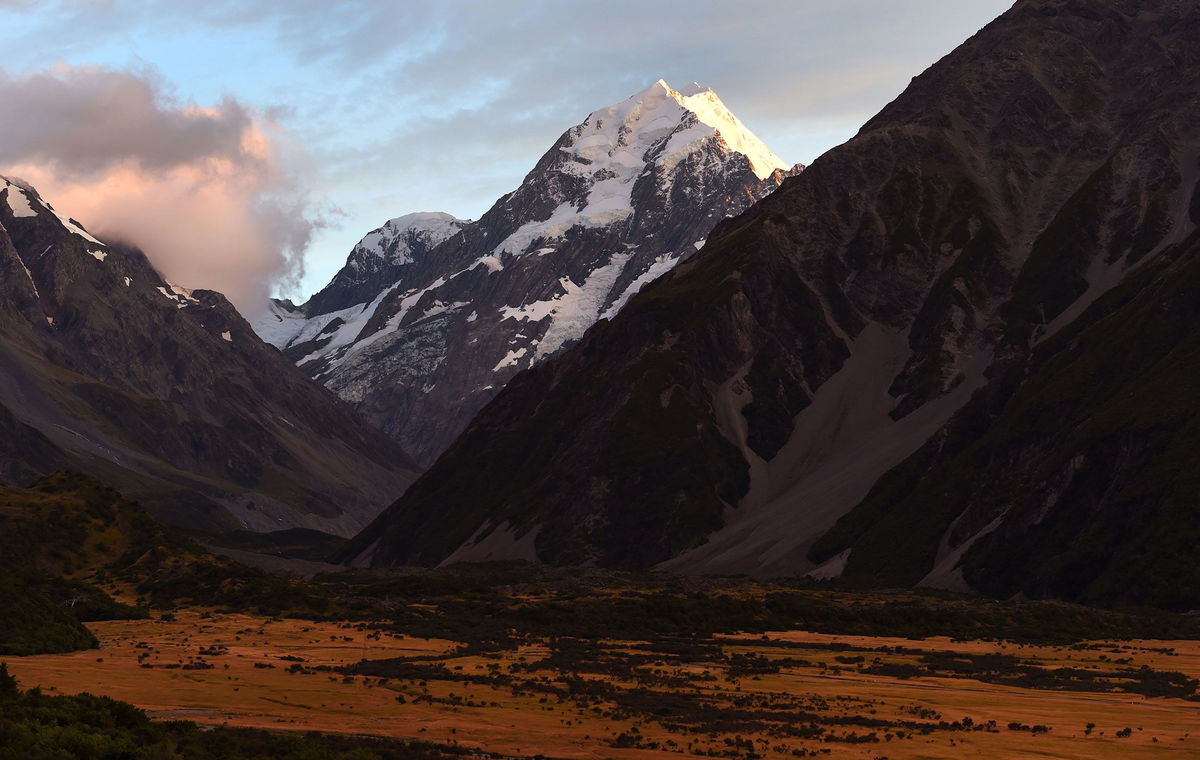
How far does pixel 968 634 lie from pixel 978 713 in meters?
70.9

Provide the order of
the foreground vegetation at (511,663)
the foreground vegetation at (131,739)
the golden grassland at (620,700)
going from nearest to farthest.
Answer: the foreground vegetation at (131,739) → the foreground vegetation at (511,663) → the golden grassland at (620,700)

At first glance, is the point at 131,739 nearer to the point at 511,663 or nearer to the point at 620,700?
the point at 620,700

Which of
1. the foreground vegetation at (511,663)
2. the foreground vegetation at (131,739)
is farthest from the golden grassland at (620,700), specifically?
the foreground vegetation at (131,739)

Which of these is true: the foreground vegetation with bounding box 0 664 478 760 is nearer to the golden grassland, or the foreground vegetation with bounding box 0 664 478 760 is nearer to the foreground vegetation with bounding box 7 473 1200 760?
the foreground vegetation with bounding box 7 473 1200 760

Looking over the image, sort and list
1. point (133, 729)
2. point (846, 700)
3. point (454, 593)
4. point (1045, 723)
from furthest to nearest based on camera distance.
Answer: point (454, 593) → point (846, 700) → point (1045, 723) → point (133, 729)

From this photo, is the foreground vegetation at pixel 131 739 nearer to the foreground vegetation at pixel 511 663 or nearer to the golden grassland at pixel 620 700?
the foreground vegetation at pixel 511 663

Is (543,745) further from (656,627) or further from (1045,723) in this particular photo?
(656,627)

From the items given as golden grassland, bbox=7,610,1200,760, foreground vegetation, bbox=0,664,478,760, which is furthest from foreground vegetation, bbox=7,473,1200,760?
golden grassland, bbox=7,610,1200,760

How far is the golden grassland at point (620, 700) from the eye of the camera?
75312mm

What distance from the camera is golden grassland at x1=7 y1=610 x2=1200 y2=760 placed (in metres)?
75.3

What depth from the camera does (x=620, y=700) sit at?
9231cm

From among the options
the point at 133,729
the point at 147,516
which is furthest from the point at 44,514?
the point at 133,729

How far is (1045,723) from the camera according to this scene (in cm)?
8275

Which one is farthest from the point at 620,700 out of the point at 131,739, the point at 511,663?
the point at 131,739
